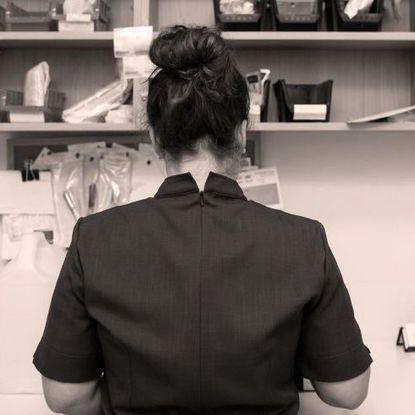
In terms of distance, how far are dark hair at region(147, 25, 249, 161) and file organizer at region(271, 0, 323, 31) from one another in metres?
0.75

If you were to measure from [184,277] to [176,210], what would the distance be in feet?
0.35

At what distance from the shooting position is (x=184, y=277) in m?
0.90

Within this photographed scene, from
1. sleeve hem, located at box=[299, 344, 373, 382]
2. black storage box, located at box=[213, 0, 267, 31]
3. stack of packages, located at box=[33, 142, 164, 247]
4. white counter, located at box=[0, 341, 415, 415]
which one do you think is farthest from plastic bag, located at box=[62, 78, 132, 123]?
sleeve hem, located at box=[299, 344, 373, 382]

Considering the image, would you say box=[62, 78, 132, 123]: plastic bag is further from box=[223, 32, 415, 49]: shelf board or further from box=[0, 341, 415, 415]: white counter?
box=[0, 341, 415, 415]: white counter

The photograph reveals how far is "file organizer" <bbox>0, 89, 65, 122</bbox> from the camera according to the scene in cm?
169

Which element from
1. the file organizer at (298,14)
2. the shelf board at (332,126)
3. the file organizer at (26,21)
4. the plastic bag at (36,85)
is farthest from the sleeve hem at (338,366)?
the file organizer at (26,21)

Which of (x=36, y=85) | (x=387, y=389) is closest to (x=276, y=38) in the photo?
(x=36, y=85)

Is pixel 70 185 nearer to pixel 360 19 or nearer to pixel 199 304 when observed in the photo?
pixel 360 19

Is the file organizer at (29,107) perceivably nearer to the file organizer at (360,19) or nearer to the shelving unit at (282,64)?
the shelving unit at (282,64)

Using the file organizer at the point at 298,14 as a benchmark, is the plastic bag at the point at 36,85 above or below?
below

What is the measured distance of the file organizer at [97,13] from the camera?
5.62ft

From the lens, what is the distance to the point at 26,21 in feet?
5.71

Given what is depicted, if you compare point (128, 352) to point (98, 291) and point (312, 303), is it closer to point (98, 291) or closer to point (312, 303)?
point (98, 291)

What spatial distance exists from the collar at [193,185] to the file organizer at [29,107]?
2.82 ft
